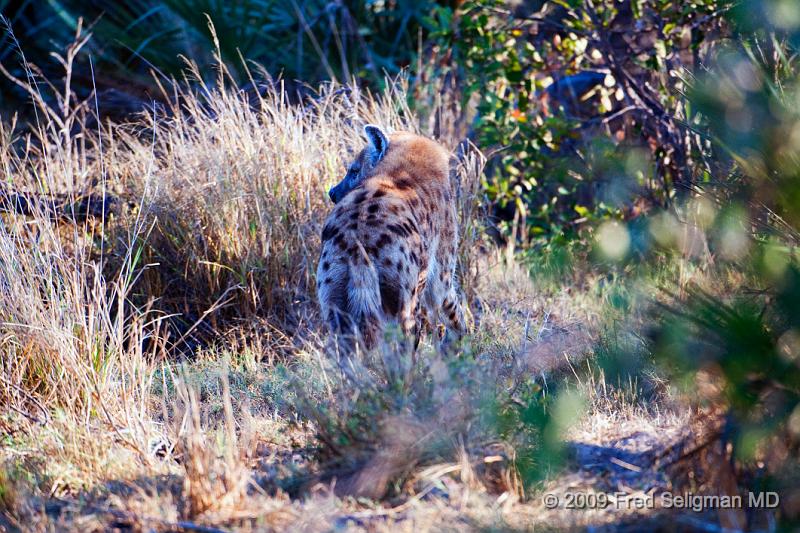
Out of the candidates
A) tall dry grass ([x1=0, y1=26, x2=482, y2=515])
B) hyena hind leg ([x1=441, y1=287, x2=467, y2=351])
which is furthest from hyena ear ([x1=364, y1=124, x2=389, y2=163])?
hyena hind leg ([x1=441, y1=287, x2=467, y2=351])

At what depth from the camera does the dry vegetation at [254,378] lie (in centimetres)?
358

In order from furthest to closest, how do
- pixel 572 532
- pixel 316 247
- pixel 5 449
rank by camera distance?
pixel 316 247 < pixel 5 449 < pixel 572 532

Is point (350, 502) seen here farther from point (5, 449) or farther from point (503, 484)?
point (5, 449)

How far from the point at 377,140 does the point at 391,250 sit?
1.55 m

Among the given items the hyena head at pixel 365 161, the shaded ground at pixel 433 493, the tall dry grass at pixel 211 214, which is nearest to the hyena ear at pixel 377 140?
the hyena head at pixel 365 161

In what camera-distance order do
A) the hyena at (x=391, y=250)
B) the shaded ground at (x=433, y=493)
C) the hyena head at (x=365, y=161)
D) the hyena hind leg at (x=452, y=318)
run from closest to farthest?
the shaded ground at (x=433, y=493) → the hyena at (x=391, y=250) → the hyena hind leg at (x=452, y=318) → the hyena head at (x=365, y=161)

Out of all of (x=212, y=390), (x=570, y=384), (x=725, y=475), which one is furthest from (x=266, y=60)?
(x=725, y=475)

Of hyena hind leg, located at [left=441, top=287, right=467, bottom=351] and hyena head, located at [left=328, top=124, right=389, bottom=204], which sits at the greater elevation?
hyena head, located at [left=328, top=124, right=389, bottom=204]

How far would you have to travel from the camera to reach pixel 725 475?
10.8 feet

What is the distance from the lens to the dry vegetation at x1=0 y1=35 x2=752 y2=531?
3578mm

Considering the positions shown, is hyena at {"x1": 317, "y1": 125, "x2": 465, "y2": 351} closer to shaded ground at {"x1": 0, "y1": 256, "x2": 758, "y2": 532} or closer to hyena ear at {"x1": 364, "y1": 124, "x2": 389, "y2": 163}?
hyena ear at {"x1": 364, "y1": 124, "x2": 389, "y2": 163}

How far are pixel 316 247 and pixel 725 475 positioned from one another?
4.16m

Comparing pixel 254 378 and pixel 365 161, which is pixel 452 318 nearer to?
pixel 365 161

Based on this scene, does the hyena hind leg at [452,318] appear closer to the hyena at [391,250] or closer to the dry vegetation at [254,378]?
the hyena at [391,250]
